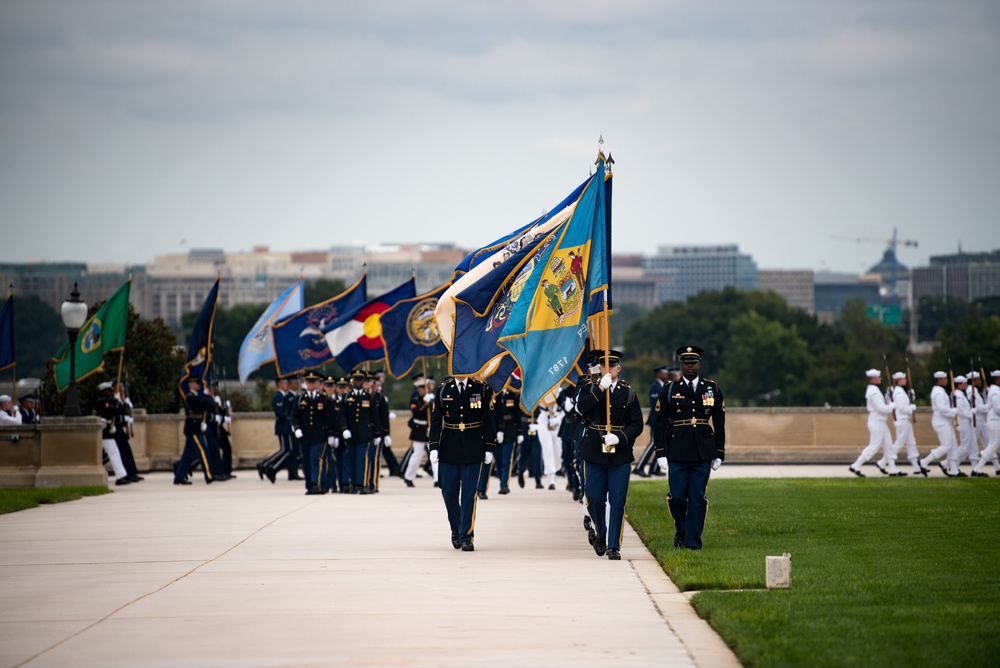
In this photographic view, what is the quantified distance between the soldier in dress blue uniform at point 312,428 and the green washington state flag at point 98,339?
4908 millimetres

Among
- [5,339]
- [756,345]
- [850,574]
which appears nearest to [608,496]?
[850,574]

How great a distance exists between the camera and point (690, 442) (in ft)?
45.6

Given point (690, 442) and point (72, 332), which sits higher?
point (72, 332)

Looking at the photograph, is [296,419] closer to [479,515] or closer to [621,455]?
[479,515]

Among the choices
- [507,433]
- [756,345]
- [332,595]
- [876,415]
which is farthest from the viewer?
[756,345]

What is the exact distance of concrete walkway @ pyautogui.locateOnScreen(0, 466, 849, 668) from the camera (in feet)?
29.7

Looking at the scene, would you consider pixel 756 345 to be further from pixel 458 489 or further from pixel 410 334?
pixel 458 489

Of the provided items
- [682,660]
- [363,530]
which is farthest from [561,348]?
[682,660]

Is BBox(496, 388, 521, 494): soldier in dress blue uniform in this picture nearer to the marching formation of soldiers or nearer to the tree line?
the marching formation of soldiers

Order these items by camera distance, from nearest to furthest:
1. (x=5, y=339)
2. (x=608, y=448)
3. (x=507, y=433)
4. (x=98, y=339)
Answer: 1. (x=608, y=448)
2. (x=507, y=433)
3. (x=98, y=339)
4. (x=5, y=339)

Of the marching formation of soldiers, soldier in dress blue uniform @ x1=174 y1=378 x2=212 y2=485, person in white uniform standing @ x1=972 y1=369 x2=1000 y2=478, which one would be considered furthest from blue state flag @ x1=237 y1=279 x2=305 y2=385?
person in white uniform standing @ x1=972 y1=369 x2=1000 y2=478

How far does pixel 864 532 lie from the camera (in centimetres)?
1511

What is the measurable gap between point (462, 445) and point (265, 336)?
17.3 meters

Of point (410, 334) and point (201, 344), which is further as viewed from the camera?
point (201, 344)
